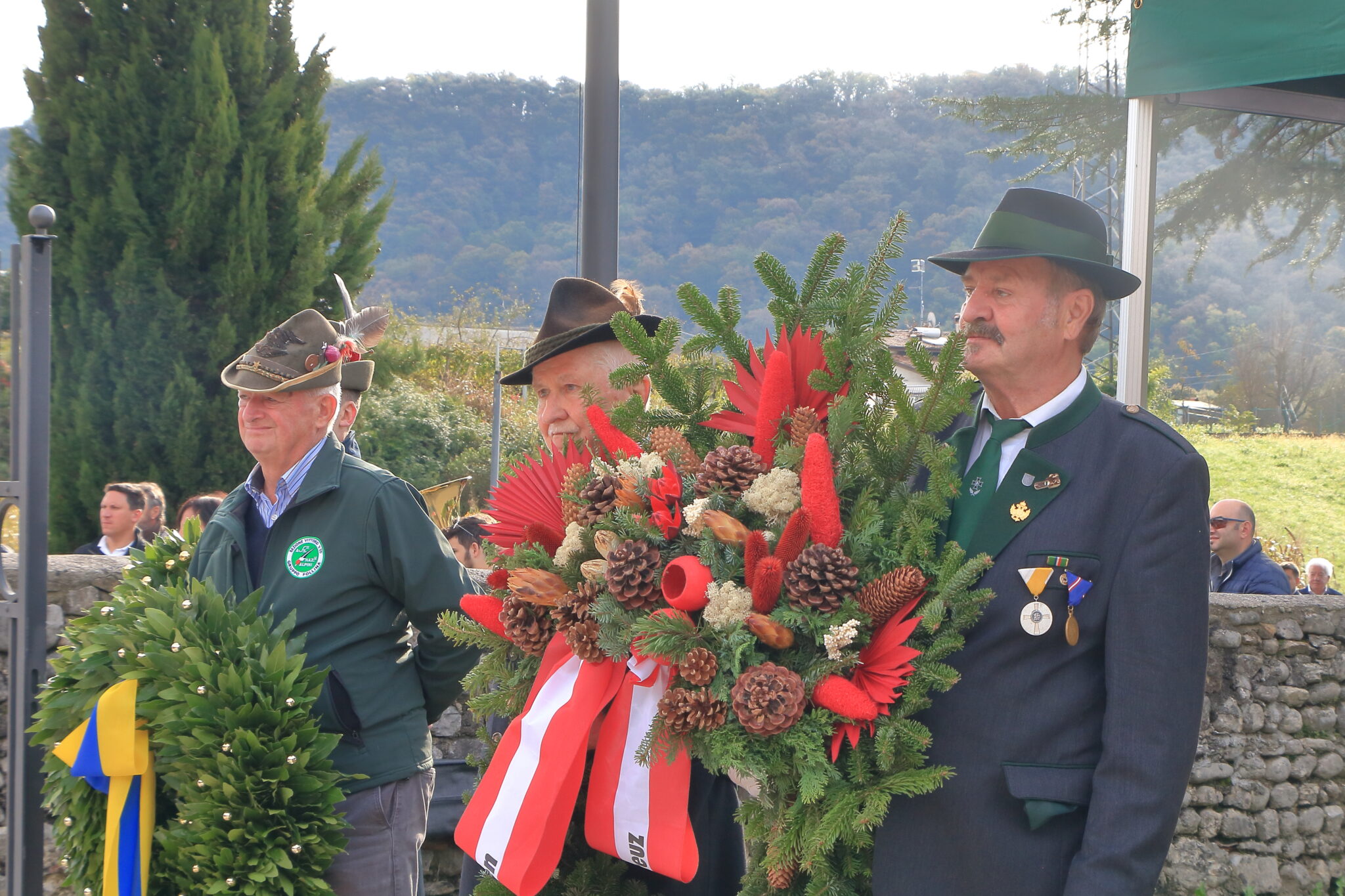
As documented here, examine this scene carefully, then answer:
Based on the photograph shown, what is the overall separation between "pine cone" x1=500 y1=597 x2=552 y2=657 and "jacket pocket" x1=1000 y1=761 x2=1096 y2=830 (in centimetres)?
78

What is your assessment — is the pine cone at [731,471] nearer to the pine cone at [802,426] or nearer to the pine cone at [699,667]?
the pine cone at [802,426]

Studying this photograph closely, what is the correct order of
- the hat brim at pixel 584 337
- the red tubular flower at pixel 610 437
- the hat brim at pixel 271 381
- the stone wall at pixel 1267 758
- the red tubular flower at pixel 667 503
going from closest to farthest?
1. the red tubular flower at pixel 667 503
2. the red tubular flower at pixel 610 437
3. the hat brim at pixel 584 337
4. the hat brim at pixel 271 381
5. the stone wall at pixel 1267 758

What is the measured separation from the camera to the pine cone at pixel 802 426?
166cm

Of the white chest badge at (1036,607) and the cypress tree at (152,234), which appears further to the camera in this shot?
the cypress tree at (152,234)

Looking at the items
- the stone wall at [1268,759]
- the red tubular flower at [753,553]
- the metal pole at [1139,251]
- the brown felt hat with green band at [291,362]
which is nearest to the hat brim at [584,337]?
the brown felt hat with green band at [291,362]

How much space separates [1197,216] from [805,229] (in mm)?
46317

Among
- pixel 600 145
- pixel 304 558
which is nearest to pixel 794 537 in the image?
pixel 304 558

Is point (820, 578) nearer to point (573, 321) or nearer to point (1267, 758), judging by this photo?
point (573, 321)

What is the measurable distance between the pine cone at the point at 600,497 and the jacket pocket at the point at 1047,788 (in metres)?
0.76

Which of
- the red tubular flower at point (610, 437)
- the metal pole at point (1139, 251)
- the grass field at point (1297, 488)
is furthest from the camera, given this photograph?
the grass field at point (1297, 488)

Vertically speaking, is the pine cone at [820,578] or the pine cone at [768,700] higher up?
the pine cone at [820,578]

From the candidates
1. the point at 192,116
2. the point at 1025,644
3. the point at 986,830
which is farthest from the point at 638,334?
the point at 192,116

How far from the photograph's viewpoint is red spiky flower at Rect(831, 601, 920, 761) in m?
1.47

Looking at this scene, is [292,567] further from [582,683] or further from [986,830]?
[986,830]
